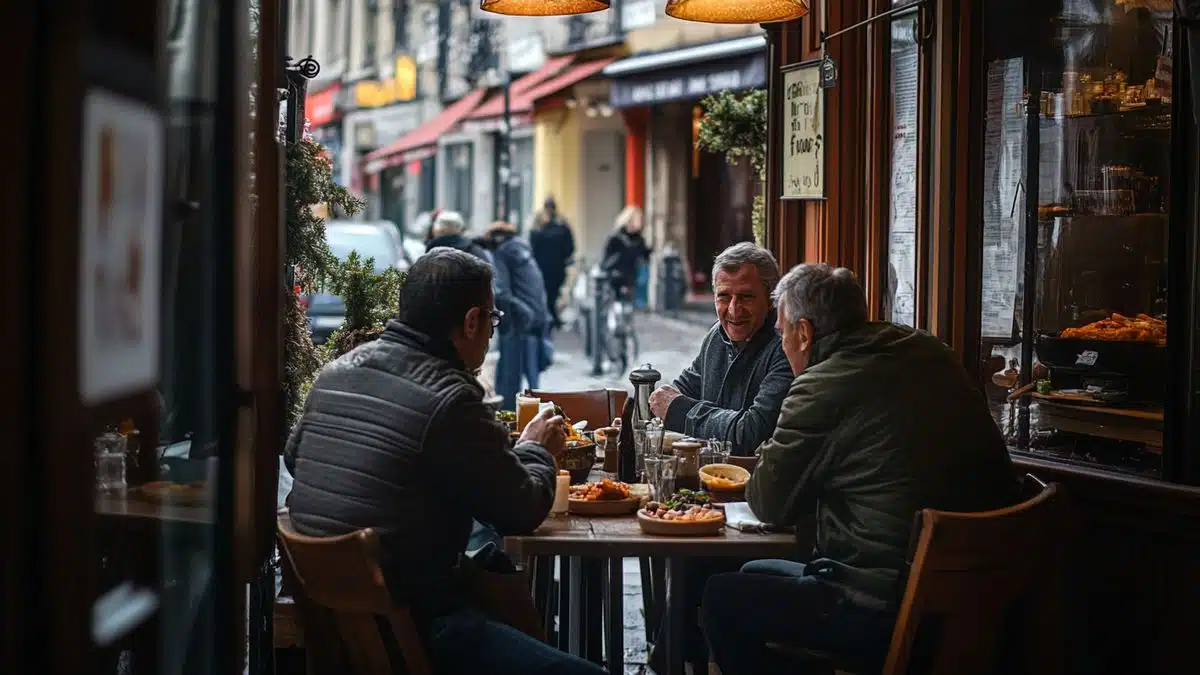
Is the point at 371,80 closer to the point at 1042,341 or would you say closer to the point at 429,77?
the point at 429,77

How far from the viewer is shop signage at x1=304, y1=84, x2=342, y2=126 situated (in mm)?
40812

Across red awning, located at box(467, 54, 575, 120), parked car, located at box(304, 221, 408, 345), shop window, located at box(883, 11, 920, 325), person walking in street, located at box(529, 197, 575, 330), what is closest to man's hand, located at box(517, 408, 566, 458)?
shop window, located at box(883, 11, 920, 325)

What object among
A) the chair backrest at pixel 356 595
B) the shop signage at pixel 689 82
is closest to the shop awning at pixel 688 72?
the shop signage at pixel 689 82

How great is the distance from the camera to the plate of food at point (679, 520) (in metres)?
3.91

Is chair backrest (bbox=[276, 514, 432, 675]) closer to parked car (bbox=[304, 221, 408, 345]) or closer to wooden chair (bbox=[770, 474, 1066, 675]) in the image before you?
Answer: wooden chair (bbox=[770, 474, 1066, 675])

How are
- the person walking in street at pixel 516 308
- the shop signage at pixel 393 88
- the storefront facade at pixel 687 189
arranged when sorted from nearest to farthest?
1. the person walking in street at pixel 516 308
2. the storefront facade at pixel 687 189
3. the shop signage at pixel 393 88

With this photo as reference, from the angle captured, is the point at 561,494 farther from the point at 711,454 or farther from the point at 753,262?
the point at 753,262

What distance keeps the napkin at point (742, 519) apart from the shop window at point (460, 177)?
27.3m

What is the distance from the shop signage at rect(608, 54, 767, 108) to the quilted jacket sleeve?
12.7 m

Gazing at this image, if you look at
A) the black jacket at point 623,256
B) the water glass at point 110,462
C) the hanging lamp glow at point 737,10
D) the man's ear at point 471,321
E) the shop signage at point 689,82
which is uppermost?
the shop signage at point 689,82

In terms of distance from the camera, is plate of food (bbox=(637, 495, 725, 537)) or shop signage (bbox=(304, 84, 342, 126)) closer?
plate of food (bbox=(637, 495, 725, 537))

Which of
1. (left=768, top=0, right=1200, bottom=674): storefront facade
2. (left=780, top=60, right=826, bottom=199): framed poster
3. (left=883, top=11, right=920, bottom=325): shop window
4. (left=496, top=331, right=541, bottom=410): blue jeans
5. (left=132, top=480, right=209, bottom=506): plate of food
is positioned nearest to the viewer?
(left=132, top=480, right=209, bottom=506): plate of food

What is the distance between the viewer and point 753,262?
18.3 ft

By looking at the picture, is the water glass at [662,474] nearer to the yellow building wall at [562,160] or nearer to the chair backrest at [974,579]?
the chair backrest at [974,579]
